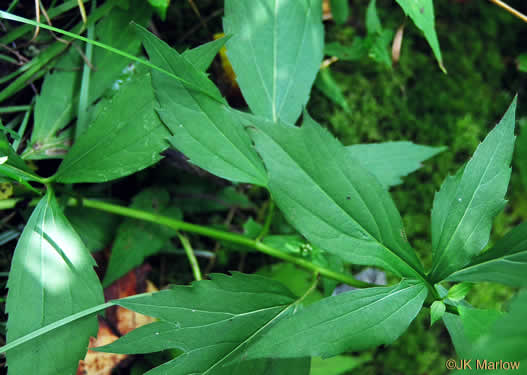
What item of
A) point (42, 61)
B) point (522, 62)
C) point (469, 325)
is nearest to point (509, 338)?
point (469, 325)

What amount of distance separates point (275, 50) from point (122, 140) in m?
0.61

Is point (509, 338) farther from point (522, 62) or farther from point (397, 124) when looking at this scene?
point (522, 62)

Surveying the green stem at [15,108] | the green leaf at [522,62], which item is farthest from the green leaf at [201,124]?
the green leaf at [522,62]

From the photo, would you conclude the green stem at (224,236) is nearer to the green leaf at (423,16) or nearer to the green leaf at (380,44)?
the green leaf at (423,16)

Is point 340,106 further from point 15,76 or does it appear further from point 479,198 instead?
point 15,76

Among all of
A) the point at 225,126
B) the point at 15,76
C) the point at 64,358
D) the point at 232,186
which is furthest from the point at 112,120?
the point at 64,358

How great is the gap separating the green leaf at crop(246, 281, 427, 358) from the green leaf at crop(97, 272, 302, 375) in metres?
0.16

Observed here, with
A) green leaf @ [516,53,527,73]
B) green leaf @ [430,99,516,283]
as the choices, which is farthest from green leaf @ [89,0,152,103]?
green leaf @ [516,53,527,73]

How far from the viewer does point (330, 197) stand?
1152mm

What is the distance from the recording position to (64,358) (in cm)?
118

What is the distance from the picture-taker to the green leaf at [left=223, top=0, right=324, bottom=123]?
1.36 m

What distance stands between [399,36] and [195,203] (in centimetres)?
113

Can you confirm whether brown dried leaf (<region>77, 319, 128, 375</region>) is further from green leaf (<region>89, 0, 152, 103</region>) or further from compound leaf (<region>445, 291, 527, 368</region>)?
compound leaf (<region>445, 291, 527, 368</region>)

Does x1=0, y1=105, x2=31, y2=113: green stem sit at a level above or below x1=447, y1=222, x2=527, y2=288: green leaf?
above
